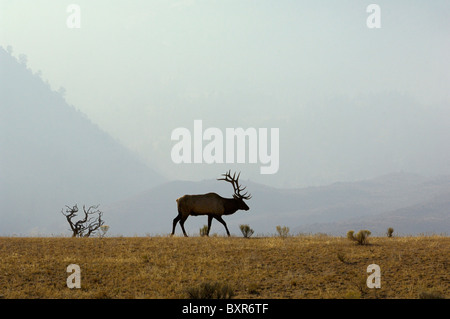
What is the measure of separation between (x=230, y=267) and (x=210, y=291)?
2.64 m

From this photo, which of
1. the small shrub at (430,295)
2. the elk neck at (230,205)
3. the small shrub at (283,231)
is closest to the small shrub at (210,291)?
the small shrub at (430,295)

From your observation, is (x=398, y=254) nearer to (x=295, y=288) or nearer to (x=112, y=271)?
(x=295, y=288)

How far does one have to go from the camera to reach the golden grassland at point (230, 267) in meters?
14.6

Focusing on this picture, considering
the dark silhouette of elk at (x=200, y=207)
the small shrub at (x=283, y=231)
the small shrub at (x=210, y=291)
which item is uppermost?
the dark silhouette of elk at (x=200, y=207)

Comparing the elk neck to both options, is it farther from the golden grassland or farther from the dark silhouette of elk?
the golden grassland

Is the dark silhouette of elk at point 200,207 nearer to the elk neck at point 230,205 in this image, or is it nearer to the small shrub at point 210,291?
the elk neck at point 230,205

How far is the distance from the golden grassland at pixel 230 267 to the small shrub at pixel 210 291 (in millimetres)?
237

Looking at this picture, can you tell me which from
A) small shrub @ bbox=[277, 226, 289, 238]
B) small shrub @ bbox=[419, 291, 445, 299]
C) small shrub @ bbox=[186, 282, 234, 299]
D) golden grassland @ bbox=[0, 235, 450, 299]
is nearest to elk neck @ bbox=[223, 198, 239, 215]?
small shrub @ bbox=[277, 226, 289, 238]

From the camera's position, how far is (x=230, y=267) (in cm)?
1675

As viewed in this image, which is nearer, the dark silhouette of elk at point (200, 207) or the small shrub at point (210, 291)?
the small shrub at point (210, 291)

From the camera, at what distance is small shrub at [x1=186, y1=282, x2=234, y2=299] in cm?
1392

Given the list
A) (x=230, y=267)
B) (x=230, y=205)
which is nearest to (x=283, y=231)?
(x=230, y=205)
